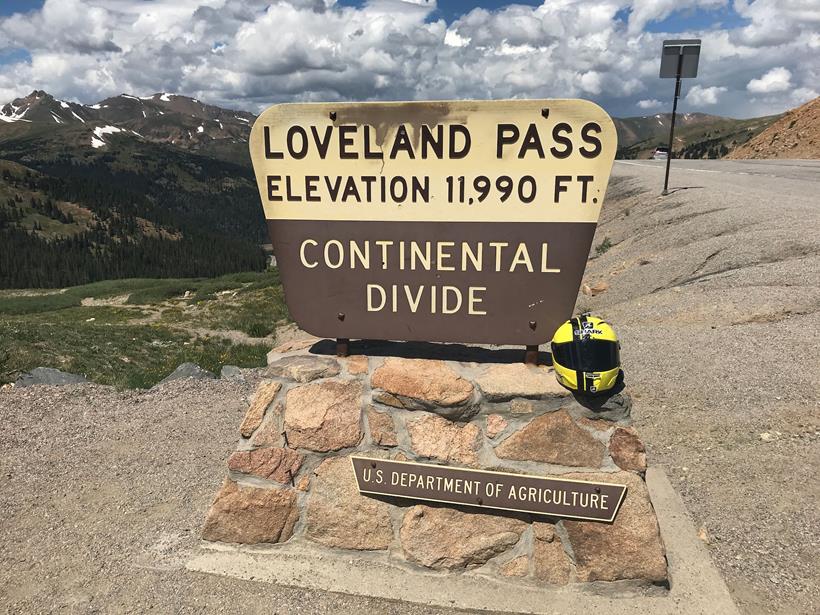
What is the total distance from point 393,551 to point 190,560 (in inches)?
60.2

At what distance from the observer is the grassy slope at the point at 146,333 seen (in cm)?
1195

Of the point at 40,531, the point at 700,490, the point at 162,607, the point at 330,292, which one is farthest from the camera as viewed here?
the point at 700,490

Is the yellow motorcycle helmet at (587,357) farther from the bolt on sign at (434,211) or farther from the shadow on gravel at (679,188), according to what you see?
the shadow on gravel at (679,188)

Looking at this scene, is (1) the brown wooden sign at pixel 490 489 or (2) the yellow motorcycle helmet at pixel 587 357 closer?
(2) the yellow motorcycle helmet at pixel 587 357

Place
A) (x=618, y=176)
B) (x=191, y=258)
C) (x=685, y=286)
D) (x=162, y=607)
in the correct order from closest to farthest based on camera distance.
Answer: (x=162, y=607), (x=685, y=286), (x=618, y=176), (x=191, y=258)

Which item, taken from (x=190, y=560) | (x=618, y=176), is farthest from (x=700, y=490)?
(x=618, y=176)

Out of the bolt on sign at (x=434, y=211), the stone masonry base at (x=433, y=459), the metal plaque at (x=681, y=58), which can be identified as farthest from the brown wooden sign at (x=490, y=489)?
the metal plaque at (x=681, y=58)

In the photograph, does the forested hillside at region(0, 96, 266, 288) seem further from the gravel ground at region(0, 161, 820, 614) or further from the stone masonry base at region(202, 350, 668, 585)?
the stone masonry base at region(202, 350, 668, 585)

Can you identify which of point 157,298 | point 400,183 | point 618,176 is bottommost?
point 157,298

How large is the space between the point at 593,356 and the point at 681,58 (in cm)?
1568

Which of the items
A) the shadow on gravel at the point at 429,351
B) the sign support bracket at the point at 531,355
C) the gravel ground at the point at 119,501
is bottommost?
the gravel ground at the point at 119,501

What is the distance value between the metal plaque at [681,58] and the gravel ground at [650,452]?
24.6ft

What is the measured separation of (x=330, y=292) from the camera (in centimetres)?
379

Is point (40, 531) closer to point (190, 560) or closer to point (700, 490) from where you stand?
point (190, 560)
